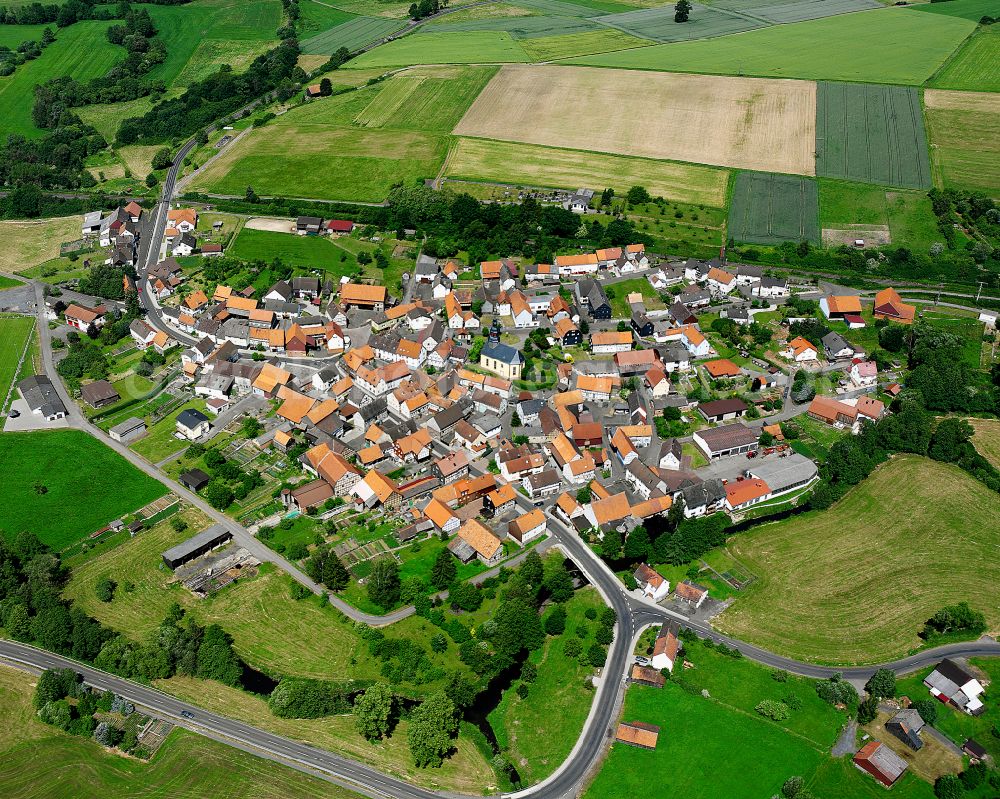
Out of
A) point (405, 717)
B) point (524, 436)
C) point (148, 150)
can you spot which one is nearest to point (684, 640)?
point (405, 717)

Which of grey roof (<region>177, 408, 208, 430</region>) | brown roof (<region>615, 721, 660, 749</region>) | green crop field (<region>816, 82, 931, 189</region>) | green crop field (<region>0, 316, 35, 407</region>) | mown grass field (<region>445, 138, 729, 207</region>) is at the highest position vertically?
green crop field (<region>816, 82, 931, 189</region>)

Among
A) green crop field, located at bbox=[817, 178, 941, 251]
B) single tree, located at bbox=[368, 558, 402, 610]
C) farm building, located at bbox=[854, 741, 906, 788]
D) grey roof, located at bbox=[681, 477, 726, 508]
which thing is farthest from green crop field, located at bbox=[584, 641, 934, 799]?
green crop field, located at bbox=[817, 178, 941, 251]

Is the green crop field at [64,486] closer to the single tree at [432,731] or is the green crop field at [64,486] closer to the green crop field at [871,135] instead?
the single tree at [432,731]

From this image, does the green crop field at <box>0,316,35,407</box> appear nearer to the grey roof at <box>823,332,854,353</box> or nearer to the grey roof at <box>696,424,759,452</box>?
the grey roof at <box>696,424,759,452</box>

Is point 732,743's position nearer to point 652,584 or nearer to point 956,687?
point 652,584

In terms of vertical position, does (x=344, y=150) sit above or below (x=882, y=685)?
above

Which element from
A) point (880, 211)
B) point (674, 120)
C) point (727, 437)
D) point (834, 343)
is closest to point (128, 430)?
point (727, 437)
